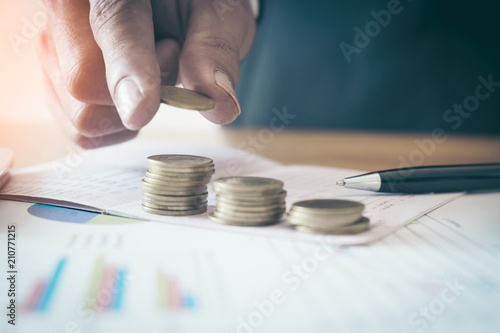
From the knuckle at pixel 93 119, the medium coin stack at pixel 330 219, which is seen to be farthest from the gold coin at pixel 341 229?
the knuckle at pixel 93 119

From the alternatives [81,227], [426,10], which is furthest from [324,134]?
[81,227]

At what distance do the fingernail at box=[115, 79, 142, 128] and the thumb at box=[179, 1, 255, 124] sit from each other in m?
0.18

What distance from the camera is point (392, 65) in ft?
5.78

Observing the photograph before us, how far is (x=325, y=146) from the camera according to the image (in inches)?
65.7

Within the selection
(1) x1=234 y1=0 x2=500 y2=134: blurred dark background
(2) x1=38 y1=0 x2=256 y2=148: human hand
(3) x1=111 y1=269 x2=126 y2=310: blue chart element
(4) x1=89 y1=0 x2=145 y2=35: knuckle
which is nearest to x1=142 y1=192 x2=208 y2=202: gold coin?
(2) x1=38 y1=0 x2=256 y2=148: human hand

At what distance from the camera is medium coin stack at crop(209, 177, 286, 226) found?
0.75m

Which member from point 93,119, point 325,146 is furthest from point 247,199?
point 325,146

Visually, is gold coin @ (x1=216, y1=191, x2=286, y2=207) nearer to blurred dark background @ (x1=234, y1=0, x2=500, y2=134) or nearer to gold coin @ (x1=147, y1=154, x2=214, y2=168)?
gold coin @ (x1=147, y1=154, x2=214, y2=168)

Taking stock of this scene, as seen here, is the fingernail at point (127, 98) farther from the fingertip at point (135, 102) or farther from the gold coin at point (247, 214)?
the gold coin at point (247, 214)

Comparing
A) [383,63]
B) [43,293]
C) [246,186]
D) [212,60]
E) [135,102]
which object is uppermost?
[383,63]

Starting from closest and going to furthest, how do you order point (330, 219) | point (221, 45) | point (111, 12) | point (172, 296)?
1. point (172, 296)
2. point (330, 219)
3. point (111, 12)
4. point (221, 45)

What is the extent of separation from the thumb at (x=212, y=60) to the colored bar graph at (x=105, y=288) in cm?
48

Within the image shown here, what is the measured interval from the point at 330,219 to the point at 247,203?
0.12m

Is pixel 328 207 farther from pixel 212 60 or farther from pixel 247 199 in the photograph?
pixel 212 60
